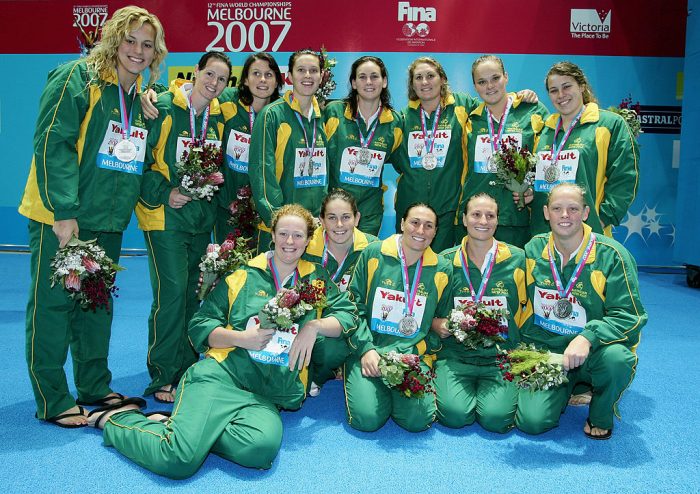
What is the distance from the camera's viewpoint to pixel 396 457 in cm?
324

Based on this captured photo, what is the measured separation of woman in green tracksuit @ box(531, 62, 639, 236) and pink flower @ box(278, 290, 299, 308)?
2109mm

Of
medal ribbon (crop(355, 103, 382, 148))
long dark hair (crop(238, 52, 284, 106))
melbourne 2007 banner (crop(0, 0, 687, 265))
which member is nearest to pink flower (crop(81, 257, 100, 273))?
long dark hair (crop(238, 52, 284, 106))

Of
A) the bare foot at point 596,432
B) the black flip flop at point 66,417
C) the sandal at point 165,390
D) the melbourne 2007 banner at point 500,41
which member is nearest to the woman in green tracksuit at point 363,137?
the sandal at point 165,390

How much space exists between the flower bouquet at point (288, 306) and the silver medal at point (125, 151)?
4.09 feet

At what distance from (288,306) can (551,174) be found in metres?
2.19

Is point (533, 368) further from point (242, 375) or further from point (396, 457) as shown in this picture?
point (242, 375)

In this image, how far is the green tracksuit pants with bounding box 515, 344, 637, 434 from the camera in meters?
3.48

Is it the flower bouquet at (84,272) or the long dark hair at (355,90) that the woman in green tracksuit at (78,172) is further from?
the long dark hair at (355,90)

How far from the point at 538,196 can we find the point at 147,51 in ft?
9.26

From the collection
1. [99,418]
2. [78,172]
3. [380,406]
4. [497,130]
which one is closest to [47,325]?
[99,418]

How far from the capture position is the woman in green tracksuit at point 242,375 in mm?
3002

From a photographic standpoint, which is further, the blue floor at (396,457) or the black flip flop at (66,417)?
the black flip flop at (66,417)

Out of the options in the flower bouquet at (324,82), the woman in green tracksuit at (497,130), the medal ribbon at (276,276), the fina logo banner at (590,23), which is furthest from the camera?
the fina logo banner at (590,23)

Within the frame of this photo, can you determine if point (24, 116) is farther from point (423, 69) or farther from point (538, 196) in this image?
point (538, 196)
